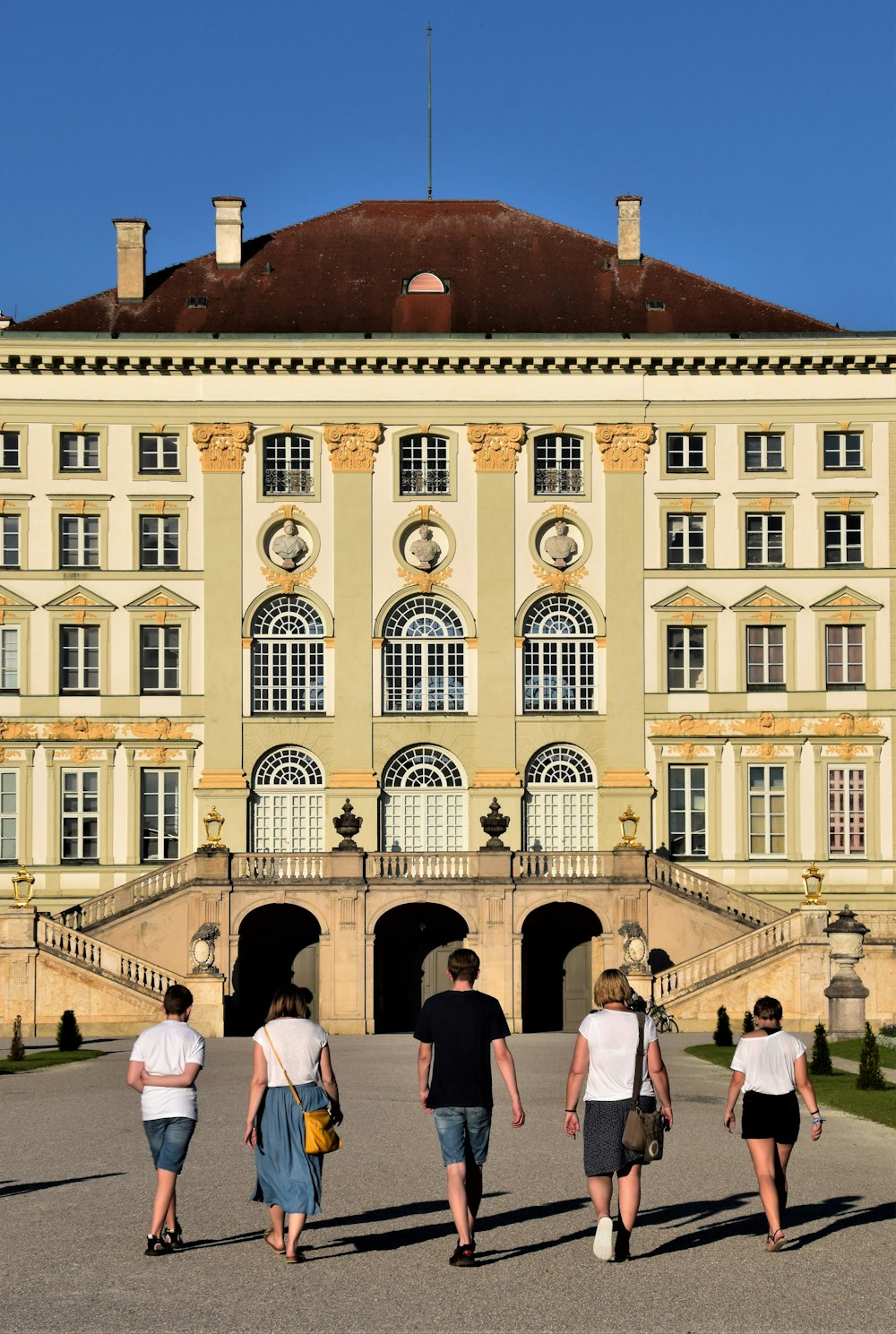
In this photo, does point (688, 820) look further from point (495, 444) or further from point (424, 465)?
point (424, 465)

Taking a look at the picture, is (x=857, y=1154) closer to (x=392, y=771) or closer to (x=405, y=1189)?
(x=405, y=1189)

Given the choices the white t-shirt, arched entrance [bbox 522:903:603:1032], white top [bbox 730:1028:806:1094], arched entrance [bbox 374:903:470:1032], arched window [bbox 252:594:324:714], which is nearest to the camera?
the white t-shirt

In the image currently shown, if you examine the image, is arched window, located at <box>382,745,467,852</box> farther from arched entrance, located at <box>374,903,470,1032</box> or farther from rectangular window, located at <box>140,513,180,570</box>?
rectangular window, located at <box>140,513,180,570</box>

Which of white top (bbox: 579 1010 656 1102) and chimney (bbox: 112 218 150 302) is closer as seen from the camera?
white top (bbox: 579 1010 656 1102)

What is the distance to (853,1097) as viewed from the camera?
34.2 meters

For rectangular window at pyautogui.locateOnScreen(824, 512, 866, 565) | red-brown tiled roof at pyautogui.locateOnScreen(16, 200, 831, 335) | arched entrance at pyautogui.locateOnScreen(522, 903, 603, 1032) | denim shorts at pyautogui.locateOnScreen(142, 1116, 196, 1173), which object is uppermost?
red-brown tiled roof at pyautogui.locateOnScreen(16, 200, 831, 335)

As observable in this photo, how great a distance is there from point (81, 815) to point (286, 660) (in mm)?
7184

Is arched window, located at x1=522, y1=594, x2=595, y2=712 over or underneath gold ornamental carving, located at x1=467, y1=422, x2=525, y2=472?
underneath

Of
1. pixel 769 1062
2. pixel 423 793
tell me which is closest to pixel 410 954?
pixel 423 793

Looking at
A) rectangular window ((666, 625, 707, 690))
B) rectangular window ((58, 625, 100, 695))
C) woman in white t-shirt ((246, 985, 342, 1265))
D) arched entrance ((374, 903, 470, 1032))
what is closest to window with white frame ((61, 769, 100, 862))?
rectangular window ((58, 625, 100, 695))

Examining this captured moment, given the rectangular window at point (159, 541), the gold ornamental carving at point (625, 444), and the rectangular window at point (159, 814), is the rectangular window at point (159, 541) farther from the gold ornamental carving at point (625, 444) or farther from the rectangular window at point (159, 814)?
the gold ornamental carving at point (625, 444)

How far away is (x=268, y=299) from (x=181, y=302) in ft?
8.41

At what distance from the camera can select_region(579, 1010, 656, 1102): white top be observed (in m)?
18.5

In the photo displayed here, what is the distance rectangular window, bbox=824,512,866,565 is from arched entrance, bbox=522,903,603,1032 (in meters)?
12.6
